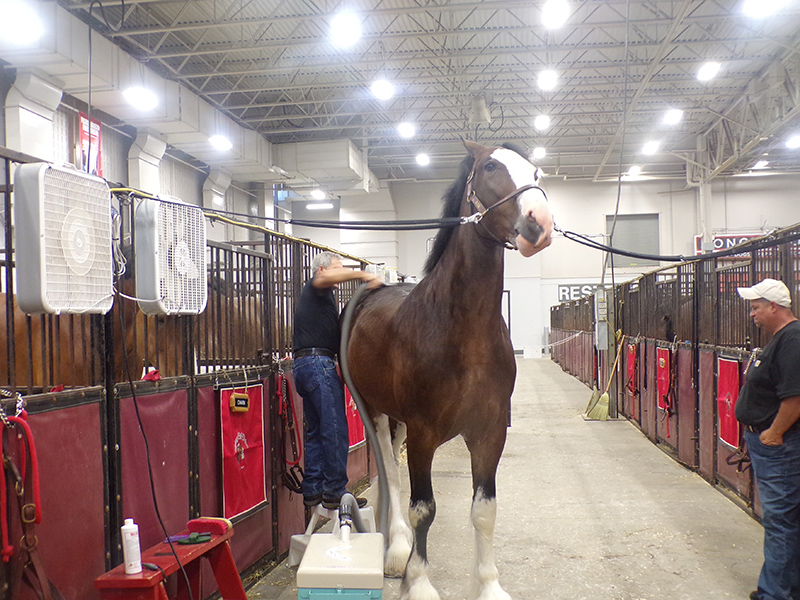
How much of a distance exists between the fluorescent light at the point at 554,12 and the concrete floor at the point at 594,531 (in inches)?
273

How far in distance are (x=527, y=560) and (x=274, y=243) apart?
8.87 feet

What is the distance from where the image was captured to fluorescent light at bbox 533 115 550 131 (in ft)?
57.0

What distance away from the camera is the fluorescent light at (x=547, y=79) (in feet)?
45.3

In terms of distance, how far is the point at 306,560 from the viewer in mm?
2584

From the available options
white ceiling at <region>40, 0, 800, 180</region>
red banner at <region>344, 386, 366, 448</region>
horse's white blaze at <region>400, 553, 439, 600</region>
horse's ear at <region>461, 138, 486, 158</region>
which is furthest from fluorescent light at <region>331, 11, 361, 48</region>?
horse's white blaze at <region>400, 553, 439, 600</region>

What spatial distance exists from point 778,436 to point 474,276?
1.65m

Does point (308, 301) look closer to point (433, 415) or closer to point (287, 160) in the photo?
point (433, 415)

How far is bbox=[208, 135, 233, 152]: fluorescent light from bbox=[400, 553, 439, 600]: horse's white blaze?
44.0 ft

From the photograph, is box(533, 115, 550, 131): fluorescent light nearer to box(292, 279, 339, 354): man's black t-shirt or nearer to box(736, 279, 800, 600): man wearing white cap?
box(292, 279, 339, 354): man's black t-shirt

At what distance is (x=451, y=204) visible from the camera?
11.2ft

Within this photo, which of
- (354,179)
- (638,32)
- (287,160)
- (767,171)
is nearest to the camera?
(638,32)

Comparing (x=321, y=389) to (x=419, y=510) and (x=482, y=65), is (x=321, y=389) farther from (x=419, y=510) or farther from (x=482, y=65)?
(x=482, y=65)

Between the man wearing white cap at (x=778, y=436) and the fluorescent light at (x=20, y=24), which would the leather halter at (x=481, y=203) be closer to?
the man wearing white cap at (x=778, y=436)

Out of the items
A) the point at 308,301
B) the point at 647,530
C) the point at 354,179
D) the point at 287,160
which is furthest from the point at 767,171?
the point at 308,301
